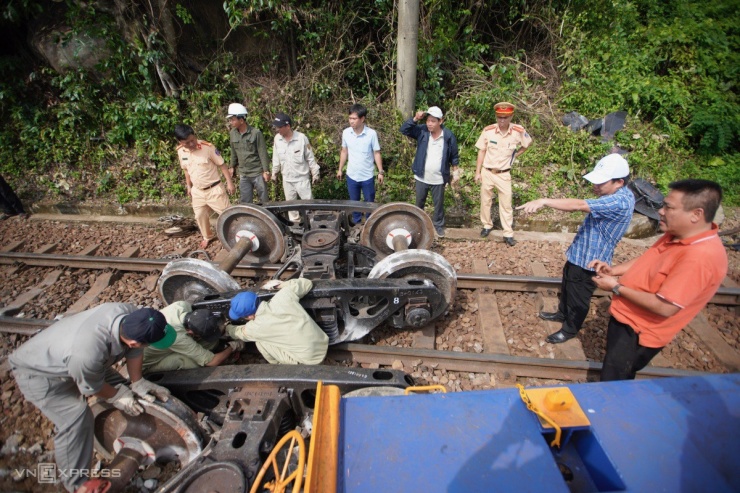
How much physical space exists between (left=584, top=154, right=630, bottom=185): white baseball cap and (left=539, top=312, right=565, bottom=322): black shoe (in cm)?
185

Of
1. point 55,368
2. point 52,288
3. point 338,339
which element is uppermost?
point 55,368

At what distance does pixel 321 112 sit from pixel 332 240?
565cm

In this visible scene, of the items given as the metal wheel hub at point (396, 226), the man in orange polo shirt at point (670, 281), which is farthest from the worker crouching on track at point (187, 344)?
the man in orange polo shirt at point (670, 281)

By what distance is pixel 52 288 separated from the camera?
5.17 meters

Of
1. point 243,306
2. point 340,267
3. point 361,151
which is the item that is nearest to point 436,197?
point 361,151

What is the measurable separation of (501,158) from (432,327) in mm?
3197

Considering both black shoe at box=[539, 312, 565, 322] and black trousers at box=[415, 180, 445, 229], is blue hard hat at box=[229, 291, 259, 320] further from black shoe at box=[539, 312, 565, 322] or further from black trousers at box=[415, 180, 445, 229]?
black trousers at box=[415, 180, 445, 229]

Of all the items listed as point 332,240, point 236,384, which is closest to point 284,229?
point 332,240

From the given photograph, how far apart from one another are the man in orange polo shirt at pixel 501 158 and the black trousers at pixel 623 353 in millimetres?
3303

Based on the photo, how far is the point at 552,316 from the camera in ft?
13.9

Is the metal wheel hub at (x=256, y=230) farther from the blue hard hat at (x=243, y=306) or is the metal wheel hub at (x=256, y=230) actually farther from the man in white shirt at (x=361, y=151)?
the blue hard hat at (x=243, y=306)

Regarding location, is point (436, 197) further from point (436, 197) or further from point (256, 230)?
point (256, 230)

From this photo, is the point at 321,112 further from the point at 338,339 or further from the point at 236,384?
the point at 236,384

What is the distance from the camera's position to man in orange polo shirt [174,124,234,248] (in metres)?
5.73
